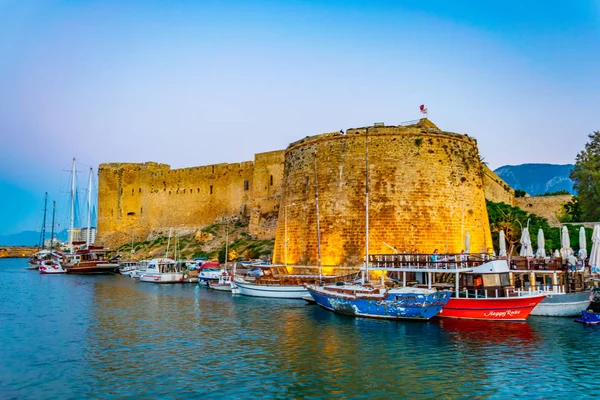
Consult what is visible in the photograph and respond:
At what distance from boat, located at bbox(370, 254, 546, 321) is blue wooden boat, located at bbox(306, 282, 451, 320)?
2.79ft

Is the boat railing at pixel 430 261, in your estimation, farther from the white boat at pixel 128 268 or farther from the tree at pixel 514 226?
the white boat at pixel 128 268

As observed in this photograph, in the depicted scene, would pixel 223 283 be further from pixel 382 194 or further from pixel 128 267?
pixel 128 267

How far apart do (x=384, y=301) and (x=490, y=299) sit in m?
3.50

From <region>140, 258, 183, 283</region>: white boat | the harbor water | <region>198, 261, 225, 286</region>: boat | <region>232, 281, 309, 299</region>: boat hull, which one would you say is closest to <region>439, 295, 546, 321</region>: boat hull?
the harbor water

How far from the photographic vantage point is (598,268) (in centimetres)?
1917

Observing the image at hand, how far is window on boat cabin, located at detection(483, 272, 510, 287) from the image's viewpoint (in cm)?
1722

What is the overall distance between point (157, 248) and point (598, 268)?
37.8 metres

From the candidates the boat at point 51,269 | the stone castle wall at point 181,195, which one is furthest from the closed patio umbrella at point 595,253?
the boat at point 51,269

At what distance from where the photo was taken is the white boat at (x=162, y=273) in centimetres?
3431

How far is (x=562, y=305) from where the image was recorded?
17562mm

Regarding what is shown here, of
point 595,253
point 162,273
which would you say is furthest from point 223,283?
point 595,253

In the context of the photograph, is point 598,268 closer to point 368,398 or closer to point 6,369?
point 368,398

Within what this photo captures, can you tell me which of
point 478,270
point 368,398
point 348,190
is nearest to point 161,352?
point 368,398

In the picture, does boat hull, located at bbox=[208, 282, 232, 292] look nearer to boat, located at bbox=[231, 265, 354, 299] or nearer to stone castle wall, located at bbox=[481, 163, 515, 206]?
boat, located at bbox=[231, 265, 354, 299]
